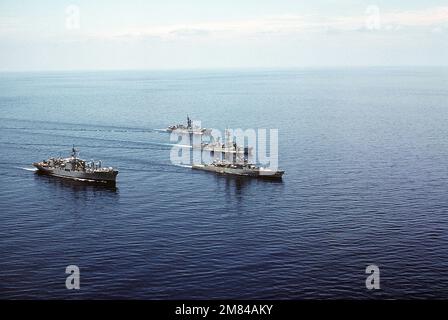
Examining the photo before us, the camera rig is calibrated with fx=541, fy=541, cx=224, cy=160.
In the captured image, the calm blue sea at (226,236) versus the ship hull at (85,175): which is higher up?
the ship hull at (85,175)

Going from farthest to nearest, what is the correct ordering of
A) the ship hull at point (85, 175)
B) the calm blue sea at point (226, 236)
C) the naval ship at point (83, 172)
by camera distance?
1. the naval ship at point (83, 172)
2. the ship hull at point (85, 175)
3. the calm blue sea at point (226, 236)

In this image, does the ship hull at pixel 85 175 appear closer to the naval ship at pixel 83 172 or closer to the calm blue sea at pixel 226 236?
the naval ship at pixel 83 172

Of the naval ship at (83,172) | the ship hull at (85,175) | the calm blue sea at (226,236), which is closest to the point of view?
the calm blue sea at (226,236)

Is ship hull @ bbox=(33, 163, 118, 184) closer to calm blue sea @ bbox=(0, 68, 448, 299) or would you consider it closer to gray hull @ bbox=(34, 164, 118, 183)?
gray hull @ bbox=(34, 164, 118, 183)

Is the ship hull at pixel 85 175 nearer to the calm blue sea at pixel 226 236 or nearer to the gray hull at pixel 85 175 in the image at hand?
the gray hull at pixel 85 175

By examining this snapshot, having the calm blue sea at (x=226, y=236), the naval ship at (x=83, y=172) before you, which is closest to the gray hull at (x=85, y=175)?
the naval ship at (x=83, y=172)

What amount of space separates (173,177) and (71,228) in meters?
58.2

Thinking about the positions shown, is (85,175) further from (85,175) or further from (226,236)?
(226,236)

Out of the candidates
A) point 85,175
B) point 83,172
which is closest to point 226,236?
point 85,175

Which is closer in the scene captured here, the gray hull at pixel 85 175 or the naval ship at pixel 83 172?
the gray hull at pixel 85 175

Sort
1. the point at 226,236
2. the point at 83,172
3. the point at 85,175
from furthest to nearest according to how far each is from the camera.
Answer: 1. the point at 83,172
2. the point at 85,175
3. the point at 226,236

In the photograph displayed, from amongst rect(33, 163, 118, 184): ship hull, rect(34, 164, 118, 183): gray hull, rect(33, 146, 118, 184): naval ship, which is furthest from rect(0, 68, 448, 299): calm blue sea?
rect(33, 146, 118, 184): naval ship
